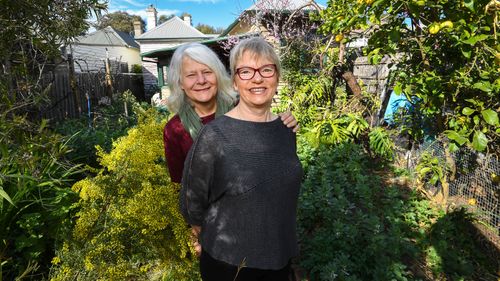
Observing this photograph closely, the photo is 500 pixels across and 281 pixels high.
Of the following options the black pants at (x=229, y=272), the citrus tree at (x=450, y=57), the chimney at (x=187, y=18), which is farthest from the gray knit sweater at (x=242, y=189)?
the chimney at (x=187, y=18)

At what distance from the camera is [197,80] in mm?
1751

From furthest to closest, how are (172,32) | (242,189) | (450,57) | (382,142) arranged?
1. (172,32)
2. (382,142)
3. (450,57)
4. (242,189)

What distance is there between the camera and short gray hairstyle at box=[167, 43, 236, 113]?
176cm

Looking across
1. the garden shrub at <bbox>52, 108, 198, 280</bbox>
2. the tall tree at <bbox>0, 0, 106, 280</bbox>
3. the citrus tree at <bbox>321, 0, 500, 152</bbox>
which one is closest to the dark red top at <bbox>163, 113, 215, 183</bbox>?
the garden shrub at <bbox>52, 108, 198, 280</bbox>

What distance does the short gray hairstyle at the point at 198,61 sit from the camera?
1762mm

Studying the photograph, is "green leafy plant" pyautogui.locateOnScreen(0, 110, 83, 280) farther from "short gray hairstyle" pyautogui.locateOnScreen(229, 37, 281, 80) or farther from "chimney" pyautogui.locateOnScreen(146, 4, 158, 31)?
"chimney" pyautogui.locateOnScreen(146, 4, 158, 31)

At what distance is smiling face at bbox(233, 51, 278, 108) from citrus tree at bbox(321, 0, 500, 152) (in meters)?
1.28

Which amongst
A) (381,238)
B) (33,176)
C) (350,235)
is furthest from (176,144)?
(381,238)

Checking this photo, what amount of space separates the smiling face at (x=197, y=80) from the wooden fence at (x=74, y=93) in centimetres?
473

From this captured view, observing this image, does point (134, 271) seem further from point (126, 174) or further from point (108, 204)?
point (126, 174)

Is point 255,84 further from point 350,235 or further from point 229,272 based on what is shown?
point 350,235

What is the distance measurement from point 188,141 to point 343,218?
6.60 ft

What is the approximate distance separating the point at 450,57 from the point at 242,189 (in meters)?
2.82

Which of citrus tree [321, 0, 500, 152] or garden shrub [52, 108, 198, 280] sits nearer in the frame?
garden shrub [52, 108, 198, 280]
